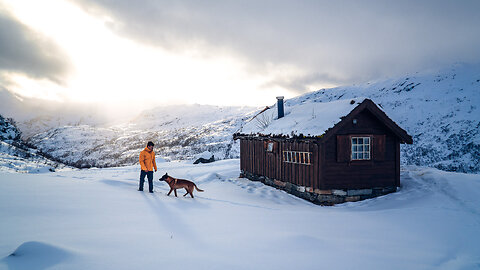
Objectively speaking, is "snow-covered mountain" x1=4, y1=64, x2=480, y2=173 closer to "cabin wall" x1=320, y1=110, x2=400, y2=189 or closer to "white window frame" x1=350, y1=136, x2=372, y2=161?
"cabin wall" x1=320, y1=110, x2=400, y2=189

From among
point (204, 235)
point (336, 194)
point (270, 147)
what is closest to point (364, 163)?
point (336, 194)

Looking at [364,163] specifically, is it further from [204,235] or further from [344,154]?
[204,235]

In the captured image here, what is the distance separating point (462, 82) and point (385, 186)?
5250 centimetres

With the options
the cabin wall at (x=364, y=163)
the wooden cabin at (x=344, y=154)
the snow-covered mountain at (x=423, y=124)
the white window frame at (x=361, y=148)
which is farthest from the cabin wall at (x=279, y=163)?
the snow-covered mountain at (x=423, y=124)

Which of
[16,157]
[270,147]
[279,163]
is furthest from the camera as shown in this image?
[16,157]

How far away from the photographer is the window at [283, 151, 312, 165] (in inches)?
463

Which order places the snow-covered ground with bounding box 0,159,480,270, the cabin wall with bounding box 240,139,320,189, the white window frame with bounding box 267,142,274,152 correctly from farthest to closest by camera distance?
A: 1. the white window frame with bounding box 267,142,274,152
2. the cabin wall with bounding box 240,139,320,189
3. the snow-covered ground with bounding box 0,159,480,270

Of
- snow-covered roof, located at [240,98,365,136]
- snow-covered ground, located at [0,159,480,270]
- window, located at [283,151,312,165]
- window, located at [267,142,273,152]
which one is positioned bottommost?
snow-covered ground, located at [0,159,480,270]

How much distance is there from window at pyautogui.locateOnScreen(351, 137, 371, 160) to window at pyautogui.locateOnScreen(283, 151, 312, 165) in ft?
6.80

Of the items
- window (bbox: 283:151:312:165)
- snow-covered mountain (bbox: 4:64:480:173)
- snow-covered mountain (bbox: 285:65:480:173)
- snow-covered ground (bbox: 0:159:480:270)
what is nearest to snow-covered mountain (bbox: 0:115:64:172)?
snow-covered mountain (bbox: 4:64:480:173)

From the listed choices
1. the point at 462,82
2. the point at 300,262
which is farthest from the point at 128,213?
the point at 462,82

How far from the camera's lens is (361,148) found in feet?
38.3

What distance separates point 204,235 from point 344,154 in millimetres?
8569

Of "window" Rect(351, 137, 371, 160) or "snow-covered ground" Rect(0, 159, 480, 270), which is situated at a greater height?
"window" Rect(351, 137, 371, 160)
